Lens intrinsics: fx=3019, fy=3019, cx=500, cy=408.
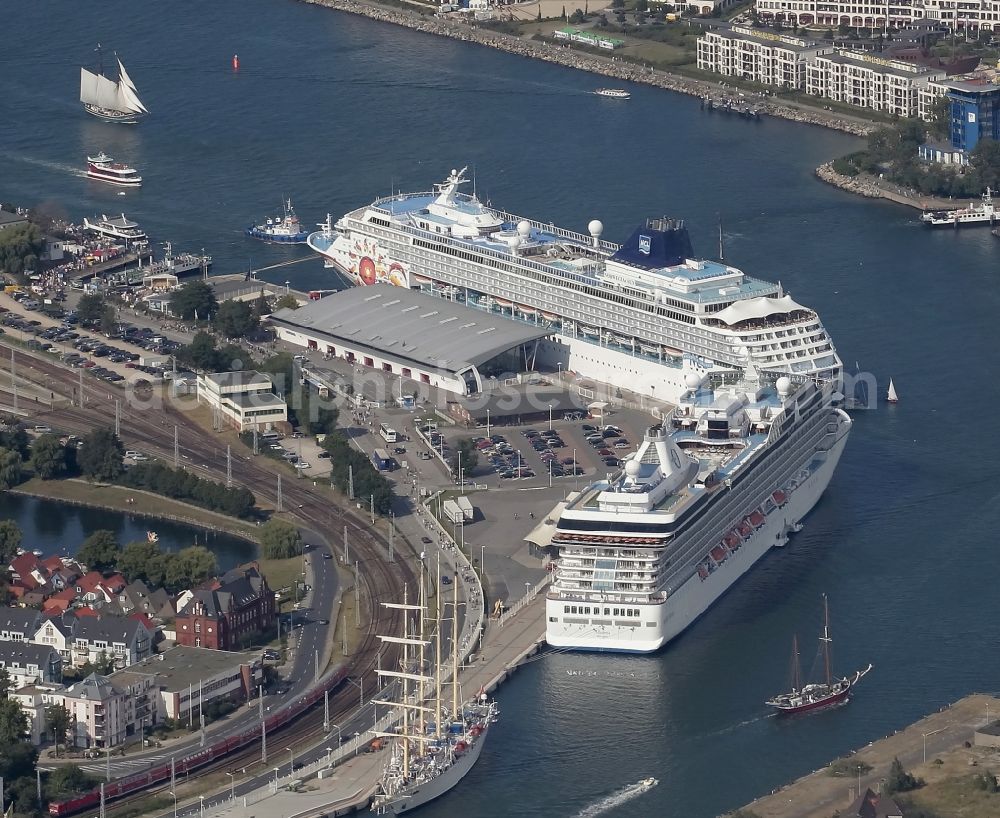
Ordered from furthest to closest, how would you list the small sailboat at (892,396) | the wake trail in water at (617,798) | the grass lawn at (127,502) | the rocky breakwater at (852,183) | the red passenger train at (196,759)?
the rocky breakwater at (852,183), the small sailboat at (892,396), the grass lawn at (127,502), the wake trail in water at (617,798), the red passenger train at (196,759)

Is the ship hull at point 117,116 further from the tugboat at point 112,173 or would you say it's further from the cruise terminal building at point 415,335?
the cruise terminal building at point 415,335

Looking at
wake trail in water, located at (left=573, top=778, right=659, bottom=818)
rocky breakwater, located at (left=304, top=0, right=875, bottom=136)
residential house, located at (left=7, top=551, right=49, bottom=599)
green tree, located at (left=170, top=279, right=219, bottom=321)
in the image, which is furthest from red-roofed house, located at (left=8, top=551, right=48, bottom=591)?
rocky breakwater, located at (left=304, top=0, right=875, bottom=136)

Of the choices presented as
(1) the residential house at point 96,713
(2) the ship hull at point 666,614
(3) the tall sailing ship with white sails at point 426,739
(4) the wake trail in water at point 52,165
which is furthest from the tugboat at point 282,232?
(1) the residential house at point 96,713

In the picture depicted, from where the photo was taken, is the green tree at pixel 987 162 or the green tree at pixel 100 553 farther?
the green tree at pixel 987 162

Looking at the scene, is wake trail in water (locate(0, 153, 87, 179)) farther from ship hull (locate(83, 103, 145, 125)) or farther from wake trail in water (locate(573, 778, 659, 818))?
wake trail in water (locate(573, 778, 659, 818))

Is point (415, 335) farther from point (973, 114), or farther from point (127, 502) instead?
point (973, 114)

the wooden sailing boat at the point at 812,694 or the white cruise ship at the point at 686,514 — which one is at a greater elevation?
the white cruise ship at the point at 686,514
